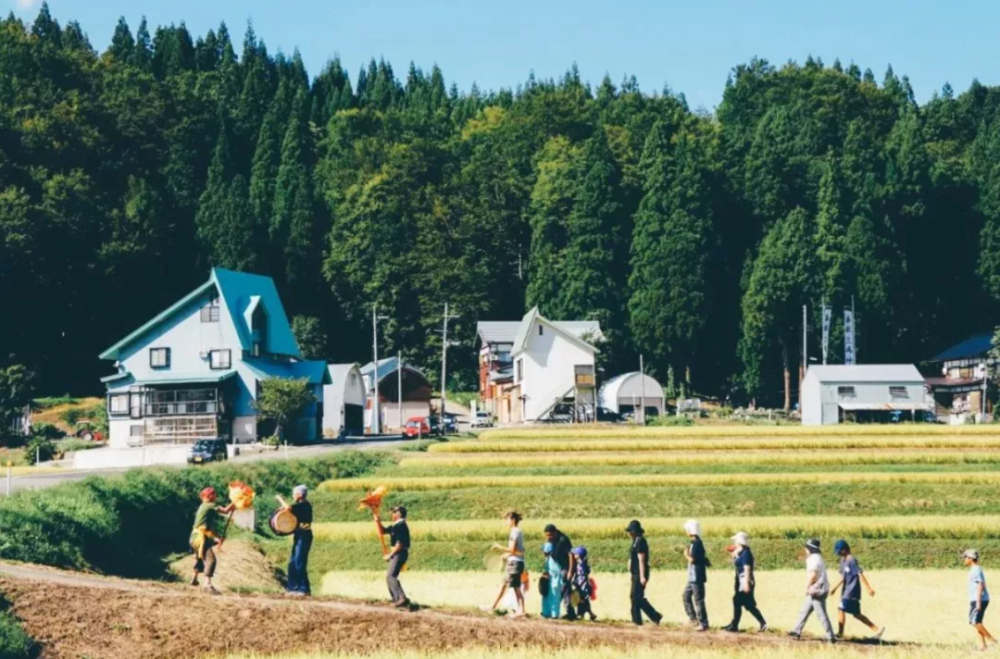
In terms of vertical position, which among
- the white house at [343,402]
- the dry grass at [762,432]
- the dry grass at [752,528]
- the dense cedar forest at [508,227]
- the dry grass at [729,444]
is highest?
the dense cedar forest at [508,227]

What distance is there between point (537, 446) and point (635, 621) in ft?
88.9

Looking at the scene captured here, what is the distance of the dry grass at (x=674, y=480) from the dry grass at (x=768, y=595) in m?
8.73

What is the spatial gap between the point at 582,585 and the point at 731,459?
21.3 m

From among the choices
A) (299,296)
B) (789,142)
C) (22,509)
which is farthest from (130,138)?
(22,509)

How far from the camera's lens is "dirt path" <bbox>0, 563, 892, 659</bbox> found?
637 inches

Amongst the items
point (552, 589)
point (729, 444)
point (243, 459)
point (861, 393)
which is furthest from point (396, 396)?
point (552, 589)

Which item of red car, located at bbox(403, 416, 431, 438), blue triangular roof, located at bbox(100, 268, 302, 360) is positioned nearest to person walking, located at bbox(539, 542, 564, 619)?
red car, located at bbox(403, 416, 431, 438)

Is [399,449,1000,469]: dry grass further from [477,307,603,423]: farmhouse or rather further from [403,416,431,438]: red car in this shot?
[477,307,603,423]: farmhouse

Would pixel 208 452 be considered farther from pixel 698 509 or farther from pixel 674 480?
pixel 698 509

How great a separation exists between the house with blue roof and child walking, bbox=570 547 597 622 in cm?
4027

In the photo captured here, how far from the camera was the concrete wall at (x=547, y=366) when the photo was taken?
69.8m

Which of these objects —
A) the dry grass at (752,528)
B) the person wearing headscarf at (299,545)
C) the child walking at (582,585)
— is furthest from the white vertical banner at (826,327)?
the person wearing headscarf at (299,545)

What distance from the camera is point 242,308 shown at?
6069 cm

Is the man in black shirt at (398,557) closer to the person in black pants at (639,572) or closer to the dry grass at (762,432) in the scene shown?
the person in black pants at (639,572)
